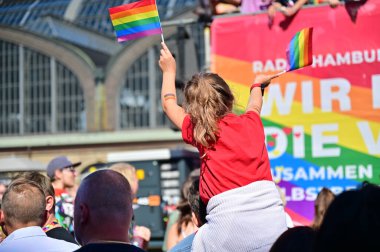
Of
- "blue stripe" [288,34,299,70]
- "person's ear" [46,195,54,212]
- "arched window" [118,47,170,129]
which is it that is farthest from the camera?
"arched window" [118,47,170,129]

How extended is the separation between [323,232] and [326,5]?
4.41 m

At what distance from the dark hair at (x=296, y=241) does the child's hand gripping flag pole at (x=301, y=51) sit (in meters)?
1.98

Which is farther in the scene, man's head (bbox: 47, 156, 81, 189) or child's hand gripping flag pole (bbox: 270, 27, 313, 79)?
man's head (bbox: 47, 156, 81, 189)

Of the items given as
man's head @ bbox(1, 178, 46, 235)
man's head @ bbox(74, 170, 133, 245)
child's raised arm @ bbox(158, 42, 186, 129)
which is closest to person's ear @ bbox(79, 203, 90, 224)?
man's head @ bbox(74, 170, 133, 245)

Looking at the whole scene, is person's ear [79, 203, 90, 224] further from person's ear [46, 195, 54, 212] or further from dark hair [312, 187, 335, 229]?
dark hair [312, 187, 335, 229]

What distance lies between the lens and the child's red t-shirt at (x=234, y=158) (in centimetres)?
313

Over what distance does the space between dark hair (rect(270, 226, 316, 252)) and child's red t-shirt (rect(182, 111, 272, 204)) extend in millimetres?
1053

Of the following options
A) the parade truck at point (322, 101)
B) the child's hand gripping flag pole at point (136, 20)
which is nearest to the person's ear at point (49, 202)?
the child's hand gripping flag pole at point (136, 20)

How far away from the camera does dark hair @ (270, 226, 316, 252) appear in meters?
2.00

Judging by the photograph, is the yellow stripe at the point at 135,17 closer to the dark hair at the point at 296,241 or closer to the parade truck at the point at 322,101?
the parade truck at the point at 322,101

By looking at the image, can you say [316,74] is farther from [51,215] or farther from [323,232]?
[323,232]

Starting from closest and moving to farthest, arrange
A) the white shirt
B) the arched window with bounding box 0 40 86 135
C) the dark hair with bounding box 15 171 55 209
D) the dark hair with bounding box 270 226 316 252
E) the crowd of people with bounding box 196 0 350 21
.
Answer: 1. the dark hair with bounding box 270 226 316 252
2. the white shirt
3. the dark hair with bounding box 15 171 55 209
4. the crowd of people with bounding box 196 0 350 21
5. the arched window with bounding box 0 40 86 135

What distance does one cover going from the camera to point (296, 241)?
6.64ft

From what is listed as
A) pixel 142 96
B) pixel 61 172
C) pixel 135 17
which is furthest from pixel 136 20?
pixel 142 96
